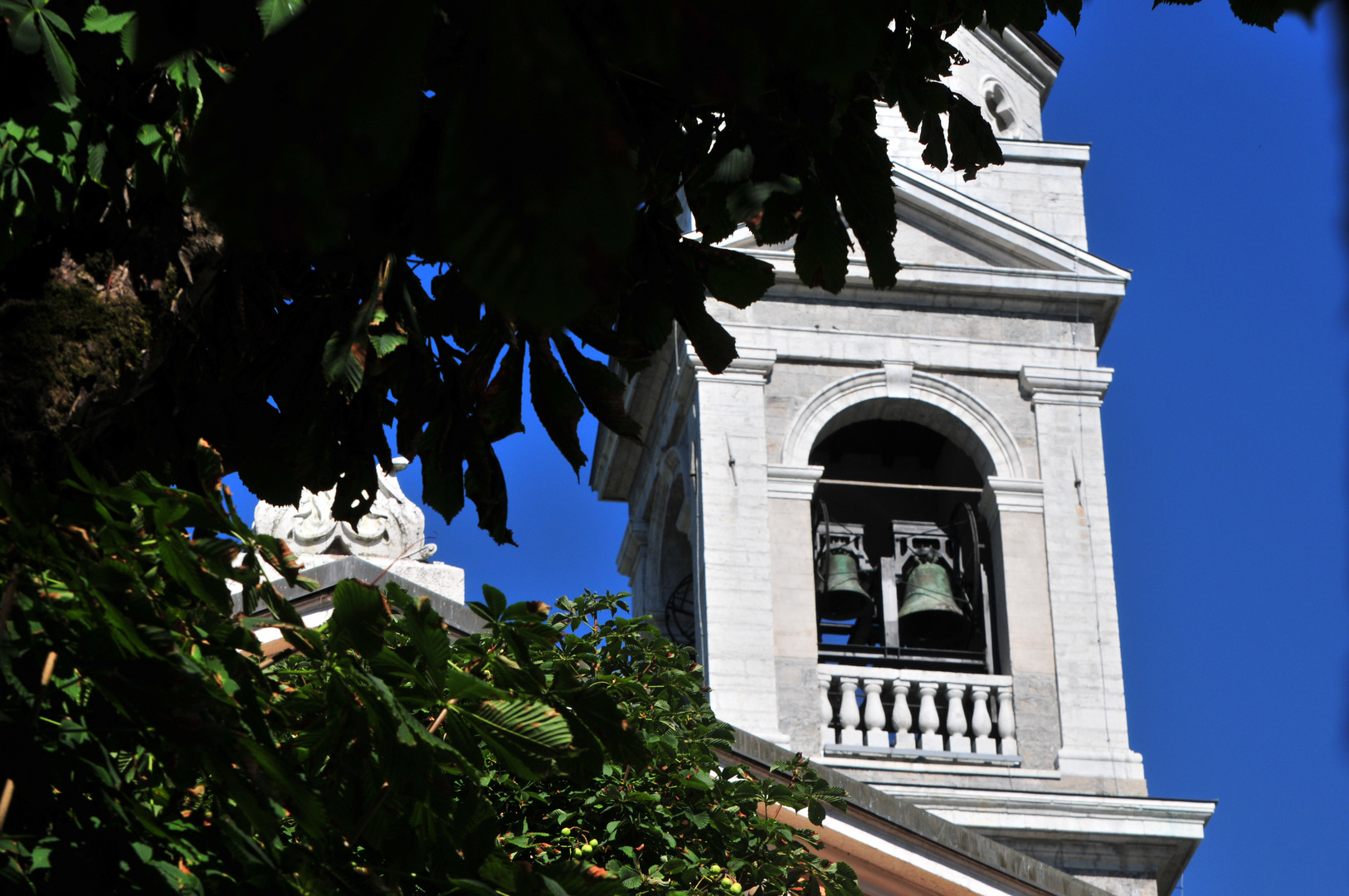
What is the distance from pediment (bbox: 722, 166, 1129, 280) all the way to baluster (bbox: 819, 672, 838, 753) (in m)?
4.95

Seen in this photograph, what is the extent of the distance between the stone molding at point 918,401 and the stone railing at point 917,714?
252 centimetres

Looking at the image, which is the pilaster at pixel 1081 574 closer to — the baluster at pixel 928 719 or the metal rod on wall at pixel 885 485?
the metal rod on wall at pixel 885 485

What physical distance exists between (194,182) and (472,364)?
2601mm

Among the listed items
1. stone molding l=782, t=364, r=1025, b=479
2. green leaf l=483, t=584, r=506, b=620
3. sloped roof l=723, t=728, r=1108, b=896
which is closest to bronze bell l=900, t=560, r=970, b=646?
stone molding l=782, t=364, r=1025, b=479

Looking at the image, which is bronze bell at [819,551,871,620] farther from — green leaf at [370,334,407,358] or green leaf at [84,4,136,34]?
green leaf at [84,4,136,34]

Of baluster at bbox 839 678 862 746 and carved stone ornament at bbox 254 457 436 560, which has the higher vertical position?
baluster at bbox 839 678 862 746

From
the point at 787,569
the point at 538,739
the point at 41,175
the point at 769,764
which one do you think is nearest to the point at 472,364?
the point at 538,739

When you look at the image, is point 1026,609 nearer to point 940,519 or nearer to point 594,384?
point 940,519

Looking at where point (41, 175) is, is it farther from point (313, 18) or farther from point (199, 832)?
point (313, 18)

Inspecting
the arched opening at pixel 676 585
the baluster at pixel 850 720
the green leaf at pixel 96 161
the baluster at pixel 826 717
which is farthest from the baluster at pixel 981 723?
the green leaf at pixel 96 161

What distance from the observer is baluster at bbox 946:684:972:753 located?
54.9 feet

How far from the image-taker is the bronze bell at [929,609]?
17.1 m

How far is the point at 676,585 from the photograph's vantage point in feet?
69.3

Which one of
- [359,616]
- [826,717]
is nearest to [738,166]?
[359,616]
